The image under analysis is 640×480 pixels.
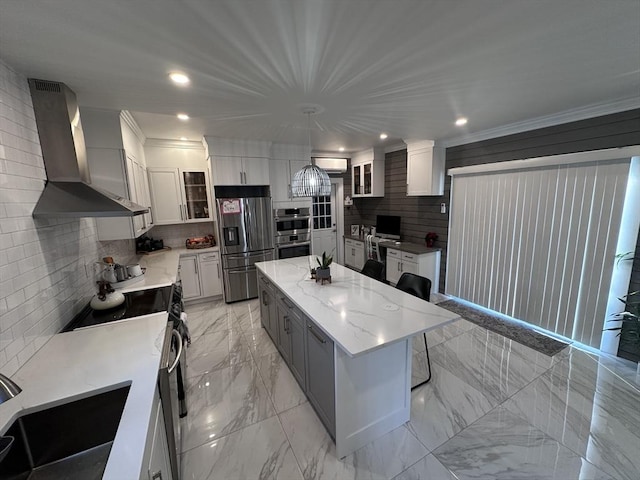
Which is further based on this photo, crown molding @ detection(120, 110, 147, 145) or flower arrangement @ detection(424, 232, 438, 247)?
flower arrangement @ detection(424, 232, 438, 247)

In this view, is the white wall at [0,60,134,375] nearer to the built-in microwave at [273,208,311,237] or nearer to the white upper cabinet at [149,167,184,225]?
the white upper cabinet at [149,167,184,225]

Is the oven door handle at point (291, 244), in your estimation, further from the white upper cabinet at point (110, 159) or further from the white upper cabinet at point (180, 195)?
the white upper cabinet at point (110, 159)

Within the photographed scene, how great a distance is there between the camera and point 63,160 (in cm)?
185

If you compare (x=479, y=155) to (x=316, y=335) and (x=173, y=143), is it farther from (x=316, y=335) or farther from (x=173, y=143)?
(x=173, y=143)

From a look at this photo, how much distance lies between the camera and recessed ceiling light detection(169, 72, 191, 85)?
179 cm

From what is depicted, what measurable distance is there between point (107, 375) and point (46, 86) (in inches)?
78.2

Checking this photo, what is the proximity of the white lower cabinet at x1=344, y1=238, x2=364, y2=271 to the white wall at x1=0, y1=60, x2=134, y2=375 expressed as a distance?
4523 mm

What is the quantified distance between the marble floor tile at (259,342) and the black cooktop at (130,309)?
1.12 metres

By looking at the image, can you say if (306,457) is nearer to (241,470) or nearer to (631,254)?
(241,470)

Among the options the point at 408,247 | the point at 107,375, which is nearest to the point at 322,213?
the point at 408,247

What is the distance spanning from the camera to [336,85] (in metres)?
2.01

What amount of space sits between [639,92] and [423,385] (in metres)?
3.16

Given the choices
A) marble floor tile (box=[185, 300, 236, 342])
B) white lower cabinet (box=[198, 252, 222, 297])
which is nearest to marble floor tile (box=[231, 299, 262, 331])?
marble floor tile (box=[185, 300, 236, 342])

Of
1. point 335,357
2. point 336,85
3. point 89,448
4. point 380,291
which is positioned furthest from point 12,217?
point 380,291
